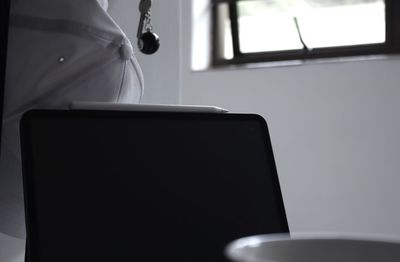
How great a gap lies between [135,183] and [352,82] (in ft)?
3.92

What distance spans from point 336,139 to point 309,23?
0.51 meters

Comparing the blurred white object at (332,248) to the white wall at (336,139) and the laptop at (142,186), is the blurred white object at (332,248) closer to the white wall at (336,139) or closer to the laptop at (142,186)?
the laptop at (142,186)

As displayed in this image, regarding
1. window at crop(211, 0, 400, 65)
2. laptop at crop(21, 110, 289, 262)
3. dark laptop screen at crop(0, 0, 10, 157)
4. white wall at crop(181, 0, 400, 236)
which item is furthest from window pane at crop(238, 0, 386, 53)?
dark laptop screen at crop(0, 0, 10, 157)

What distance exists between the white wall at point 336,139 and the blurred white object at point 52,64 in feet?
3.59

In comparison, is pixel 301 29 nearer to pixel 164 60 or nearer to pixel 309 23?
pixel 309 23

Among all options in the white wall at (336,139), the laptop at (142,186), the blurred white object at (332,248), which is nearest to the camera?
the blurred white object at (332,248)

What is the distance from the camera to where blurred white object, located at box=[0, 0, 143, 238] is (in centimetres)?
60

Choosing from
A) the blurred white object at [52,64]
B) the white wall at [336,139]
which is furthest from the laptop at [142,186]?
Answer: the white wall at [336,139]

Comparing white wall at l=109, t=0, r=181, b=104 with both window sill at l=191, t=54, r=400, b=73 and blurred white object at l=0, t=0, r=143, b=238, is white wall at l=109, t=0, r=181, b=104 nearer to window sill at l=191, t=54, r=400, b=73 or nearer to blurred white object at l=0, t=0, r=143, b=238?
blurred white object at l=0, t=0, r=143, b=238

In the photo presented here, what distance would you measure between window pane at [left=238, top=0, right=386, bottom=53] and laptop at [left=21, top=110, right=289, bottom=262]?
1.30 meters

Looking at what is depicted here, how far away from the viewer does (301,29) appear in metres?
1.95

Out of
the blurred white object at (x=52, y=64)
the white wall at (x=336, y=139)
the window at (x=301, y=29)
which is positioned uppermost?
the window at (x=301, y=29)

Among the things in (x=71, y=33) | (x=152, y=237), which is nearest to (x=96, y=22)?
(x=71, y=33)

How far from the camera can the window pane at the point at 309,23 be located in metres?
1.84
